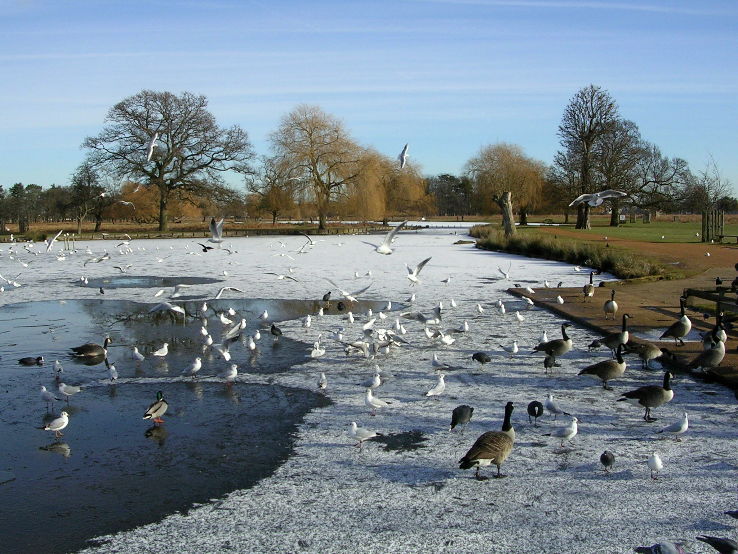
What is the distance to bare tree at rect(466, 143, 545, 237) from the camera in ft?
220

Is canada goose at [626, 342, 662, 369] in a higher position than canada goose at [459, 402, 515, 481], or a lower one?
higher

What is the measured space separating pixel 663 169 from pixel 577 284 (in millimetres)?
50007

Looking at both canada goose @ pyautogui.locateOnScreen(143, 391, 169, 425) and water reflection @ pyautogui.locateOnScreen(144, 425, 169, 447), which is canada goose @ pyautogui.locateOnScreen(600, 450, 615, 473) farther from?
canada goose @ pyautogui.locateOnScreen(143, 391, 169, 425)

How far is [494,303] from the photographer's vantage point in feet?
54.4

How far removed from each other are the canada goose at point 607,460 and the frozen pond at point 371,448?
0.09 metres

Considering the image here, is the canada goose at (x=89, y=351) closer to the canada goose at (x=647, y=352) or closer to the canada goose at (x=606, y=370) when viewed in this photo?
the canada goose at (x=606, y=370)

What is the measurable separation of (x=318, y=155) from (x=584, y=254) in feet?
126

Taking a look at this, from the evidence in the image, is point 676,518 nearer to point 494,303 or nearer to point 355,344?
point 355,344

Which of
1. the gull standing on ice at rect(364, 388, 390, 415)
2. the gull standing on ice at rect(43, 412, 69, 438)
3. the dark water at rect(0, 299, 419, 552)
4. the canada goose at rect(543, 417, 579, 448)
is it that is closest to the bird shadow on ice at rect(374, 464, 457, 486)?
the dark water at rect(0, 299, 419, 552)

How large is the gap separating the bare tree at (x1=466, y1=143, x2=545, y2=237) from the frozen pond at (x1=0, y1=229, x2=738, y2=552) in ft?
180

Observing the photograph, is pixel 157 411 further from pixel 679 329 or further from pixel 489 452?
pixel 679 329

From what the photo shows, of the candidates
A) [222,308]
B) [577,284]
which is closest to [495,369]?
[222,308]

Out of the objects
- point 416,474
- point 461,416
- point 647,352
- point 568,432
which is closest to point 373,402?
point 461,416

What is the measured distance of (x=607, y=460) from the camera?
6023mm
